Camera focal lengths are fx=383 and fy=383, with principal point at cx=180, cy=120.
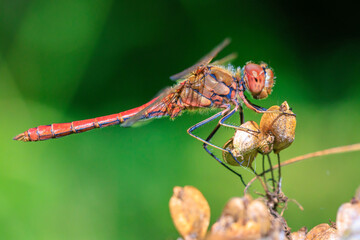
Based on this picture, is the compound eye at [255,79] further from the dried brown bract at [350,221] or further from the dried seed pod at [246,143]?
the dried brown bract at [350,221]

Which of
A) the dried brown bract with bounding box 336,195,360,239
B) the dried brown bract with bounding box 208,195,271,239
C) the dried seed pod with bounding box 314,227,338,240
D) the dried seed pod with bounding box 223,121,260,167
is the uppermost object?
the dried seed pod with bounding box 223,121,260,167

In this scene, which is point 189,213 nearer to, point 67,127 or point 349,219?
point 349,219

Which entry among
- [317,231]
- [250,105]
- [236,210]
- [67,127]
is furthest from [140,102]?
[236,210]

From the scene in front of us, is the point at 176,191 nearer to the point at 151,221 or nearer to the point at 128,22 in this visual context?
the point at 151,221

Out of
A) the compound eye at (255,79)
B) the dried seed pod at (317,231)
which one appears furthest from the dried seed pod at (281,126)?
the compound eye at (255,79)

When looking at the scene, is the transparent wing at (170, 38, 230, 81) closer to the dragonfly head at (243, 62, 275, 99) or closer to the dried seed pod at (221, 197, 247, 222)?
the dragonfly head at (243, 62, 275, 99)

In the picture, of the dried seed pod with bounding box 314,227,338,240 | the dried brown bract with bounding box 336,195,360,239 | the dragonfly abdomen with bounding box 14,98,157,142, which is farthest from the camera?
the dragonfly abdomen with bounding box 14,98,157,142

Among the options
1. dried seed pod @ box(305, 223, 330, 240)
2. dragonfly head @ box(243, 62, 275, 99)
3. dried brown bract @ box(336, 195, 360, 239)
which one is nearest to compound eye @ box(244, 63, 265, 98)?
dragonfly head @ box(243, 62, 275, 99)
